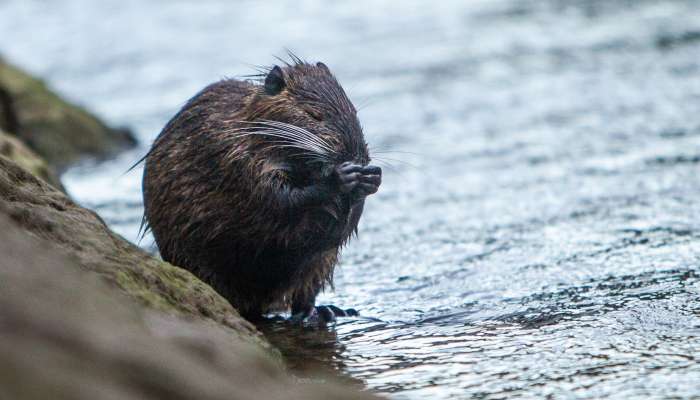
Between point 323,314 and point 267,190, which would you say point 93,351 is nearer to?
point 267,190

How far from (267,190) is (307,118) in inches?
14.0

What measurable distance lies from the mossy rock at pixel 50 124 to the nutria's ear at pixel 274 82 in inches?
177

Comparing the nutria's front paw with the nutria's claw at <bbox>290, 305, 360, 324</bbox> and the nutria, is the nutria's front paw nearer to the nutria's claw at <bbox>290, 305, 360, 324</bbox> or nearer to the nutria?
the nutria

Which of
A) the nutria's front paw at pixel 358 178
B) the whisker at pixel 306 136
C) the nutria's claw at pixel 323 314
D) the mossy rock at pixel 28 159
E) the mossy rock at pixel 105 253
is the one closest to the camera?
the mossy rock at pixel 105 253

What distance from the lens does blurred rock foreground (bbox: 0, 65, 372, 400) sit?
2.61 m

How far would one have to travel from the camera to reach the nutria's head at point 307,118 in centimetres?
501

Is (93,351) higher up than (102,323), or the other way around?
(102,323)

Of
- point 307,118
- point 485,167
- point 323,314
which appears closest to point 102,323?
point 307,118

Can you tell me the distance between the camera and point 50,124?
31.8 feet

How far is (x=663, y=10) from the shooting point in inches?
507

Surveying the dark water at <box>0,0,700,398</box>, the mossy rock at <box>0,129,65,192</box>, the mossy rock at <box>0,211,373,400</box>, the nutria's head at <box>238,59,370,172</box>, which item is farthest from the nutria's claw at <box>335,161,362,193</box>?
the mossy rock at <box>0,129,65,192</box>

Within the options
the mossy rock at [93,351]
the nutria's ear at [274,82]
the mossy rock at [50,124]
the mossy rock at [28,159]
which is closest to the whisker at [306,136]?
the nutria's ear at [274,82]

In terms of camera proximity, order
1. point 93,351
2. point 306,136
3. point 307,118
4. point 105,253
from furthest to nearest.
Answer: point 307,118, point 306,136, point 105,253, point 93,351

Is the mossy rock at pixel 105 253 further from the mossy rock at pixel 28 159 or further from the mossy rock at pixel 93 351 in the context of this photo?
the mossy rock at pixel 28 159
